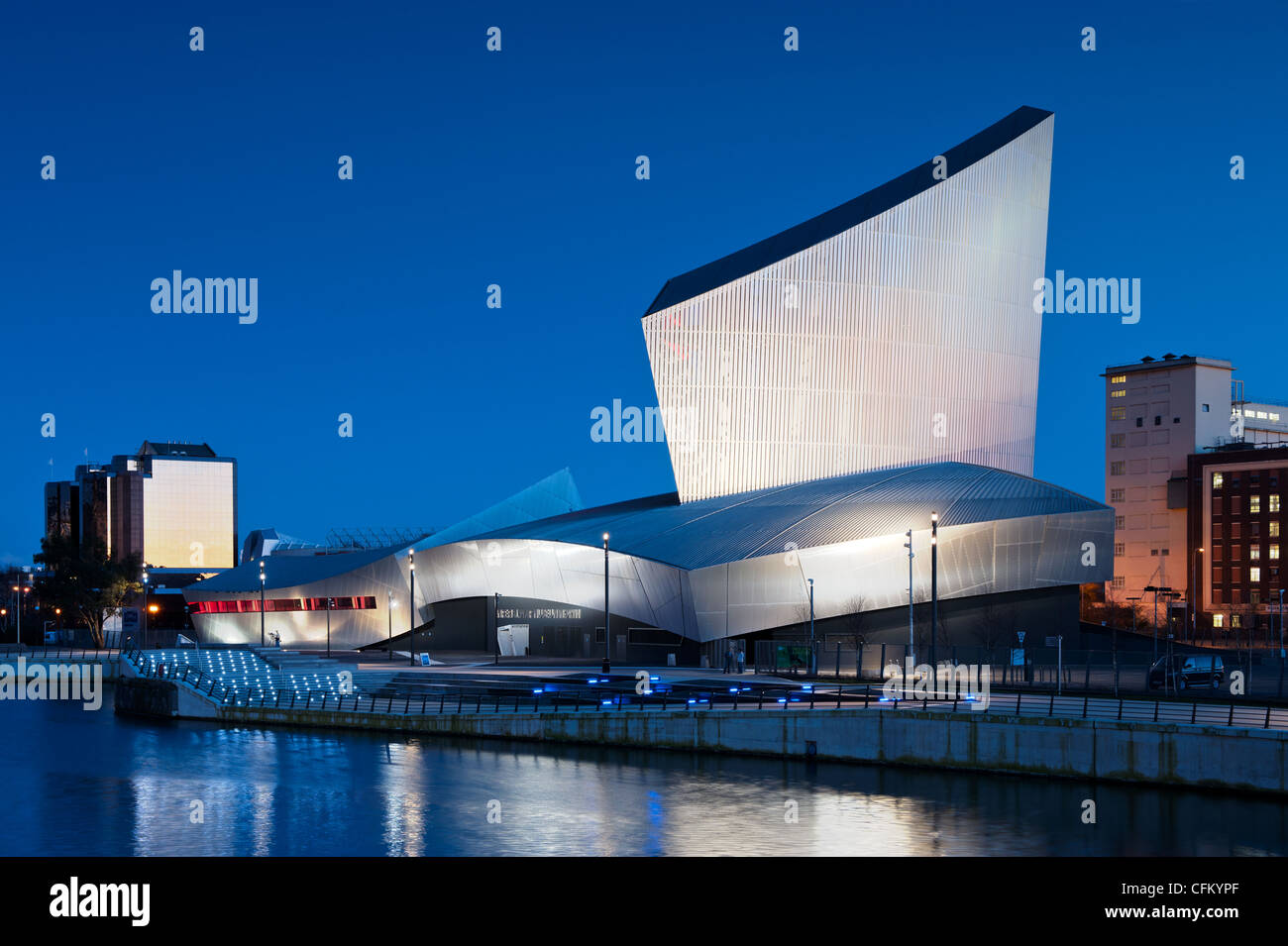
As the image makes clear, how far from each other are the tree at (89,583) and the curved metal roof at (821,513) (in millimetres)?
43596

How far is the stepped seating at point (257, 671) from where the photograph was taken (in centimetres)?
4844

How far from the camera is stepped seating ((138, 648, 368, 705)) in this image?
48438 millimetres

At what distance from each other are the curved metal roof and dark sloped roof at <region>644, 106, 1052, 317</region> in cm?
1032

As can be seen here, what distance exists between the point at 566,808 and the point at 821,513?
93.7 feet

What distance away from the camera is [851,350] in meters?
64.5

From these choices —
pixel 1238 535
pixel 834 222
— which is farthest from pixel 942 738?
pixel 1238 535

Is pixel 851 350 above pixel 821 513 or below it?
above

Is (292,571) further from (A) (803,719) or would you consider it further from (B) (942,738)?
(B) (942,738)

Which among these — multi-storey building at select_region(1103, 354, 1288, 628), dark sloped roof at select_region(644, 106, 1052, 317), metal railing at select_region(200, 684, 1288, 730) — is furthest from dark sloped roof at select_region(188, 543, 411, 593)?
multi-storey building at select_region(1103, 354, 1288, 628)

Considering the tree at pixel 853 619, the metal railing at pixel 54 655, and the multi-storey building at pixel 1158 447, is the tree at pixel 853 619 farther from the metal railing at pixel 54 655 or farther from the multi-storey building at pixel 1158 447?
the multi-storey building at pixel 1158 447

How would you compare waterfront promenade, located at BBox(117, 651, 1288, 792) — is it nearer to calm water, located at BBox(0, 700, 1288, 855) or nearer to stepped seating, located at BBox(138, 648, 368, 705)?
stepped seating, located at BBox(138, 648, 368, 705)

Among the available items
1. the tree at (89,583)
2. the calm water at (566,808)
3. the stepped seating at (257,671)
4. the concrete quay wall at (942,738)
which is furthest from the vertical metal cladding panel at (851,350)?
the tree at (89,583)

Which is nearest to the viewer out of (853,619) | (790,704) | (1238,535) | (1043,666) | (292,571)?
(790,704)

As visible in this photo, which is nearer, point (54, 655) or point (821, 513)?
point (821, 513)
